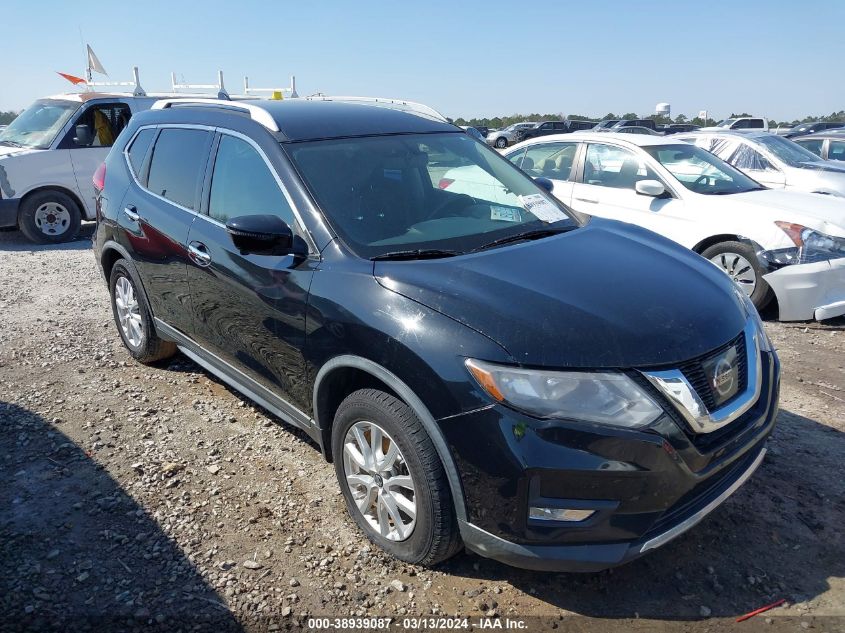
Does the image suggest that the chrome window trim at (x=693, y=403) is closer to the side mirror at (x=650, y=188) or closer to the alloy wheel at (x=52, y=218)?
the side mirror at (x=650, y=188)

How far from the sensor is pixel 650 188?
6.24 metres

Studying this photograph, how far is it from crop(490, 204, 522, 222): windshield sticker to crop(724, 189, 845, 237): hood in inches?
136

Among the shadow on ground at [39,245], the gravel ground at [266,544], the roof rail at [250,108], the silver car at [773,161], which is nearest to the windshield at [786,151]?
the silver car at [773,161]

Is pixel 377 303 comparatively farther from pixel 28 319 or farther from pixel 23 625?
pixel 28 319

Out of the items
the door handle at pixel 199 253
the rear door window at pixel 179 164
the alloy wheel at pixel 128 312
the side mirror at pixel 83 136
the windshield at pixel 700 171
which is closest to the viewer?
the door handle at pixel 199 253

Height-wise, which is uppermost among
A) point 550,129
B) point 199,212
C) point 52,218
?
point 199,212

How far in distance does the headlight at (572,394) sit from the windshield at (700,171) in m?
4.74

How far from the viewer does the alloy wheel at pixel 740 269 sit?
5793 mm

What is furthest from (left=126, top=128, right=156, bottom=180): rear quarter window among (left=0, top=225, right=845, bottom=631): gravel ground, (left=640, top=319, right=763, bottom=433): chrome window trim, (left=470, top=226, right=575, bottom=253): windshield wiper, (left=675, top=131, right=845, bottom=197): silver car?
(left=675, top=131, right=845, bottom=197): silver car

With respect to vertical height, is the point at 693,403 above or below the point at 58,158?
above

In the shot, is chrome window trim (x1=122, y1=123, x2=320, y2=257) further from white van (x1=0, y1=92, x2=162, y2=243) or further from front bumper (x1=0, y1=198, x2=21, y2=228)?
front bumper (x1=0, y1=198, x2=21, y2=228)

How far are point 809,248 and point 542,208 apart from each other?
3.26 meters

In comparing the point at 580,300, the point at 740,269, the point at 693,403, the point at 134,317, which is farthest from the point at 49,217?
the point at 693,403

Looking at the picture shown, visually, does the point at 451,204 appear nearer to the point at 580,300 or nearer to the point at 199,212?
the point at 580,300
